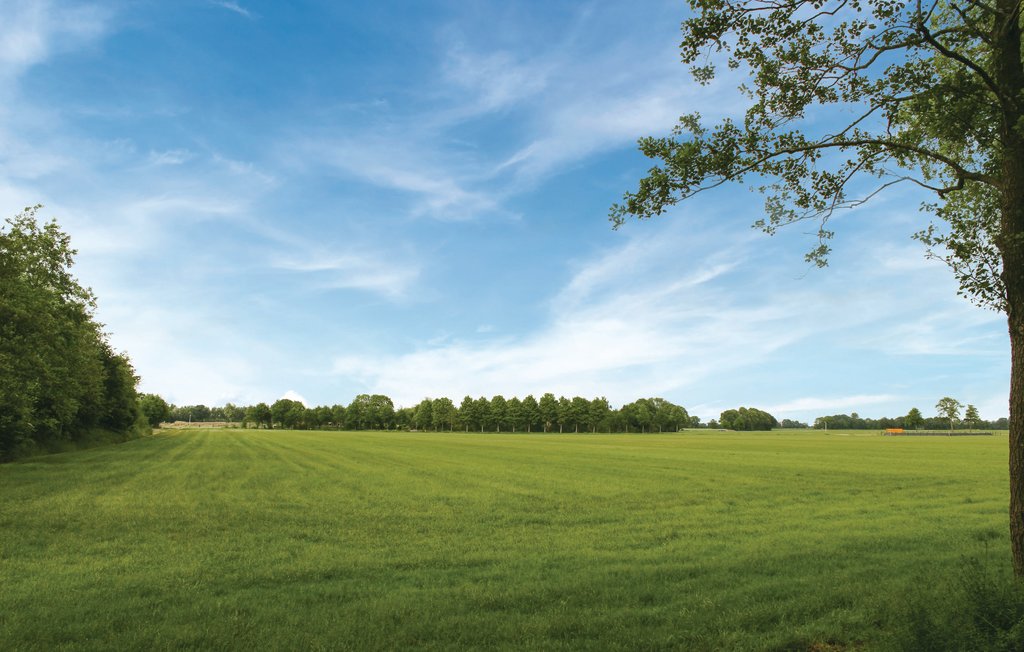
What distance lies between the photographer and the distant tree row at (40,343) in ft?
107

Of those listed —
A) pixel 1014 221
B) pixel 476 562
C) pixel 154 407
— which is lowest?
pixel 476 562

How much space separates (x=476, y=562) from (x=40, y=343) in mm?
35598

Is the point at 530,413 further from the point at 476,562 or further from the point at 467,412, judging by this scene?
the point at 476,562

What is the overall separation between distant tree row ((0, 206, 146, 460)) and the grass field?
9.79 metres

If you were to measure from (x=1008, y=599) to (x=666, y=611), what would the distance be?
426 cm

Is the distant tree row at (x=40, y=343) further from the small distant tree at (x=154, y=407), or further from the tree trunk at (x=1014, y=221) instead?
the small distant tree at (x=154, y=407)

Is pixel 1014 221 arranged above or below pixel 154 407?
above

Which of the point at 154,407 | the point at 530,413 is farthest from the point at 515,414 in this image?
the point at 154,407

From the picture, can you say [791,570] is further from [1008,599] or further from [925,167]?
[925,167]

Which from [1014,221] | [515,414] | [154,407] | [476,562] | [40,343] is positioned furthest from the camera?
[515,414]

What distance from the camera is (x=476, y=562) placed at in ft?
41.3

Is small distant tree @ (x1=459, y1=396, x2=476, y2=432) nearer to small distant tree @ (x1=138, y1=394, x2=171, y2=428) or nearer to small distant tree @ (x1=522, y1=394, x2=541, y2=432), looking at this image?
small distant tree @ (x1=522, y1=394, x2=541, y2=432)

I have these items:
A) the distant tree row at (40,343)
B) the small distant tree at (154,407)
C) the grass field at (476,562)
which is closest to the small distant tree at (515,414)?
the small distant tree at (154,407)

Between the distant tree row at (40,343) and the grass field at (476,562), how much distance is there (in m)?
9.79
